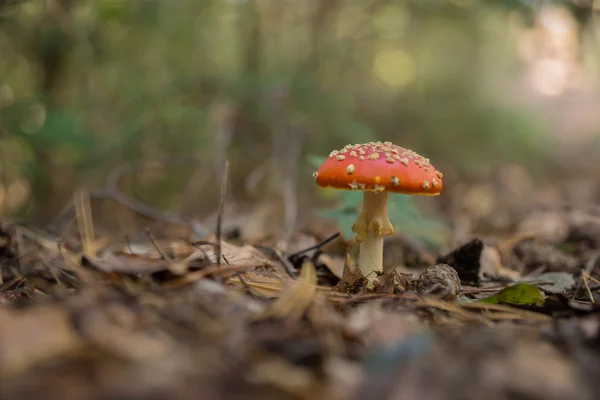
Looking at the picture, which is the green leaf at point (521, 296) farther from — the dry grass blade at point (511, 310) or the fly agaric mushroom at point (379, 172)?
the fly agaric mushroom at point (379, 172)

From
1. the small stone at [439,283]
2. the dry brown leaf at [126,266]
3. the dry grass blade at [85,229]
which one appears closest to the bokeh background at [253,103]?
the dry grass blade at [85,229]

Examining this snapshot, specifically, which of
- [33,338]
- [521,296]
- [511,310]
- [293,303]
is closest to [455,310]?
[511,310]

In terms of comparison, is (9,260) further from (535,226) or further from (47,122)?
(535,226)

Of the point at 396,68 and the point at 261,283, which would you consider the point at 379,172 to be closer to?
the point at 261,283

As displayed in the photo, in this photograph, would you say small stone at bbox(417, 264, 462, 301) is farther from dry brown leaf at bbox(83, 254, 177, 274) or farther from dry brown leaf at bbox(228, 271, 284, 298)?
dry brown leaf at bbox(83, 254, 177, 274)

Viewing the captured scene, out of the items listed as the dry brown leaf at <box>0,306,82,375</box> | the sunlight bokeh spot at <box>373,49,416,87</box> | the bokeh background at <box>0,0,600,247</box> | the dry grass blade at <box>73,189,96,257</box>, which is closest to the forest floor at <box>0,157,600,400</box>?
the dry brown leaf at <box>0,306,82,375</box>

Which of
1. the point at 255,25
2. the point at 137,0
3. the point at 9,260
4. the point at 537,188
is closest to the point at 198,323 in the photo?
the point at 9,260
